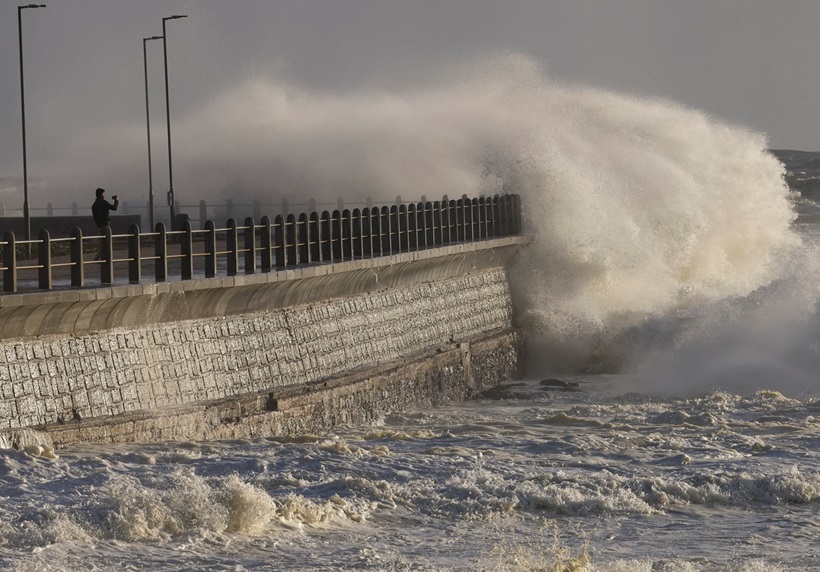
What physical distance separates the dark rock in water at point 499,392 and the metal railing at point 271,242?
2674mm

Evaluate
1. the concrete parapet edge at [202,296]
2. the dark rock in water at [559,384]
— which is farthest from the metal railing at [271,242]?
the dark rock in water at [559,384]

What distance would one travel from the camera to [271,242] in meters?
22.2

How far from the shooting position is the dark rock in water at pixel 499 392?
27375 millimetres

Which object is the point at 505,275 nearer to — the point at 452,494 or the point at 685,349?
the point at 685,349

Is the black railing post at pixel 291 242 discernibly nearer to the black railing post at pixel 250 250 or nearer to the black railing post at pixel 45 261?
the black railing post at pixel 250 250

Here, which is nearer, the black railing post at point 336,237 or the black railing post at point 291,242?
the black railing post at point 291,242

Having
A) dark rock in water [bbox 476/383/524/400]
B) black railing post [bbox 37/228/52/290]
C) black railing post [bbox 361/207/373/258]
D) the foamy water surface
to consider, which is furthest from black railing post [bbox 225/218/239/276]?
dark rock in water [bbox 476/383/524/400]

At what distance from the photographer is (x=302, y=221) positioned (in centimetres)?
2306

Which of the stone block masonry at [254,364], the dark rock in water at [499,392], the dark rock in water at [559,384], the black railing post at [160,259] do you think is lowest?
the dark rock in water at [499,392]

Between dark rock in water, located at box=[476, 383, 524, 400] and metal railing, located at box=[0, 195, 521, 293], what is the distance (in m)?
2.67

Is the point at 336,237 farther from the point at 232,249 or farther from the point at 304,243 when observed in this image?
the point at 232,249

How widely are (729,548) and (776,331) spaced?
17.5 meters

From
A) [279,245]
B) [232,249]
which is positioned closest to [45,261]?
[232,249]

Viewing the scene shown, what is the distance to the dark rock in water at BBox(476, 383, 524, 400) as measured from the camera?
89.8 feet
